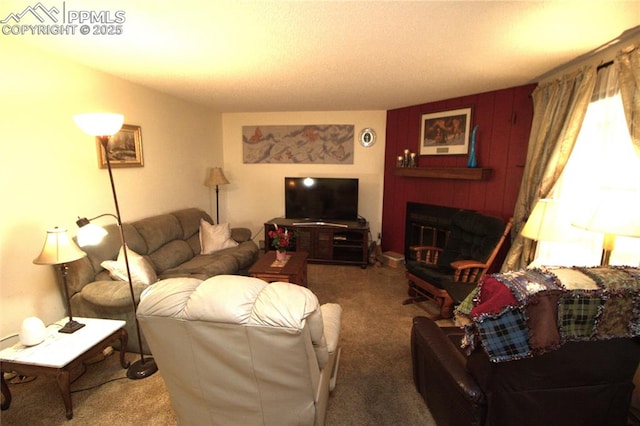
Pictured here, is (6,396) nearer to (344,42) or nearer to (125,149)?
(125,149)

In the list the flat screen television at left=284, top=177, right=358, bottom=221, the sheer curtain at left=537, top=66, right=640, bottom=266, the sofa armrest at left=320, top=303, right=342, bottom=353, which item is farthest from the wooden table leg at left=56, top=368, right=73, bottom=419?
the sheer curtain at left=537, top=66, right=640, bottom=266

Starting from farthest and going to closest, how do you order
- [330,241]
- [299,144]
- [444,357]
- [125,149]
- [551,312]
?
[299,144] < [330,241] < [125,149] < [444,357] < [551,312]

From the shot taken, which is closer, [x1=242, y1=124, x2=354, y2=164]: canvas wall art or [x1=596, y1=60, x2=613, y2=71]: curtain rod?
[x1=596, y1=60, x2=613, y2=71]: curtain rod

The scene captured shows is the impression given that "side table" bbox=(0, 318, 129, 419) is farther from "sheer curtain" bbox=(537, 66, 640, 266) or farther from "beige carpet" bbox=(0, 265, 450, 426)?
"sheer curtain" bbox=(537, 66, 640, 266)

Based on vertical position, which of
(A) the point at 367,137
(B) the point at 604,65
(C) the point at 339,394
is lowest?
(C) the point at 339,394

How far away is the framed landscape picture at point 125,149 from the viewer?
2.91 meters

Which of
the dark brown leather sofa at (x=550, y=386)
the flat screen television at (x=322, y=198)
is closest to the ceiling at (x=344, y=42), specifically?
the flat screen television at (x=322, y=198)

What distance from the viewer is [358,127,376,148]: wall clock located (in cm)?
475

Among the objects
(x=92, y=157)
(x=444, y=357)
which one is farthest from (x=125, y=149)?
(x=444, y=357)

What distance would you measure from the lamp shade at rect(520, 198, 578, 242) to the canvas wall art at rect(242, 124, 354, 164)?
9.86ft

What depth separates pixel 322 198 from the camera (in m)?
4.69

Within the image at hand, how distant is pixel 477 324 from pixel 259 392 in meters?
0.97

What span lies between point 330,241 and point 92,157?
9.98 feet

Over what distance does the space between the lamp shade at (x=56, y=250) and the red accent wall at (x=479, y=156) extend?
12.9 ft
